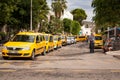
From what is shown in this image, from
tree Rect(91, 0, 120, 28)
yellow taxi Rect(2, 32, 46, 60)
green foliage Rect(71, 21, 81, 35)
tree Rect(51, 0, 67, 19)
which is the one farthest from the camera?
green foliage Rect(71, 21, 81, 35)

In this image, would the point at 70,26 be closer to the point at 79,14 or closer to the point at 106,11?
the point at 79,14

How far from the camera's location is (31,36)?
25375 millimetres

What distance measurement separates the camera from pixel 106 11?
48.8 meters

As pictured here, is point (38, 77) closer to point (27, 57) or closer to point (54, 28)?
point (27, 57)

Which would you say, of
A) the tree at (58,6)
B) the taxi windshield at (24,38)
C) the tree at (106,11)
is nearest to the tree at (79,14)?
the tree at (58,6)

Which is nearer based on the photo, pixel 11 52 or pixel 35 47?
pixel 11 52

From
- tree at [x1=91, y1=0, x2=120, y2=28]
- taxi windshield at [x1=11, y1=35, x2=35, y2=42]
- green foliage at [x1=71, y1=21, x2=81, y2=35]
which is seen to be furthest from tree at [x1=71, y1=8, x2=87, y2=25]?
taxi windshield at [x1=11, y1=35, x2=35, y2=42]

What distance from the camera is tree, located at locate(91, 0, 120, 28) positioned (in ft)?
152

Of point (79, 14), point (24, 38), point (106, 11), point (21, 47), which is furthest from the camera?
point (79, 14)

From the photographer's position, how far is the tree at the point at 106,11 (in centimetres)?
4640

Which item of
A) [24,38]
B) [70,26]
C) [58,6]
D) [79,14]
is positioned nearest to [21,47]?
[24,38]

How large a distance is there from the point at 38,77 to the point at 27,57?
31.9 ft

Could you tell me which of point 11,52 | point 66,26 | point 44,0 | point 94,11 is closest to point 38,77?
point 11,52

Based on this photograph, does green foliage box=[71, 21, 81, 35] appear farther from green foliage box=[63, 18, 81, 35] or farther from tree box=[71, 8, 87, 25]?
tree box=[71, 8, 87, 25]
